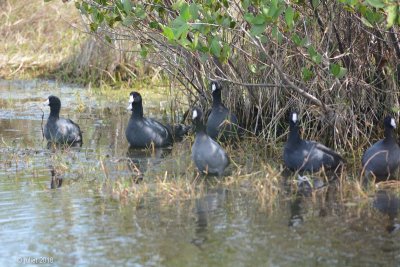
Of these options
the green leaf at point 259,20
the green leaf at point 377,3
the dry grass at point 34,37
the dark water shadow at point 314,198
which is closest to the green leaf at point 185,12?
the green leaf at point 259,20

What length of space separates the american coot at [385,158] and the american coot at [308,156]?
34cm

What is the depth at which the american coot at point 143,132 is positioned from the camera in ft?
35.0

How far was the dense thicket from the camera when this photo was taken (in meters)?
8.42

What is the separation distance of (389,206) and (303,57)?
2.02m

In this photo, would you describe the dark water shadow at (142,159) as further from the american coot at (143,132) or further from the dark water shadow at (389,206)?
the dark water shadow at (389,206)

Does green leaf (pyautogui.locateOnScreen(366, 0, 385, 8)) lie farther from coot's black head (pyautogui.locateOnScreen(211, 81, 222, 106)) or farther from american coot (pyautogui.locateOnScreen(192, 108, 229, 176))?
coot's black head (pyautogui.locateOnScreen(211, 81, 222, 106))

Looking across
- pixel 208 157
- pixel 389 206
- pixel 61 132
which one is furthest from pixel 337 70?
pixel 61 132

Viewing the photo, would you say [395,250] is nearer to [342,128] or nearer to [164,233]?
[164,233]

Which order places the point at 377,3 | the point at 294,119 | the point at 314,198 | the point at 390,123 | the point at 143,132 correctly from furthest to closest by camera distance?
1. the point at 143,132
2. the point at 294,119
3. the point at 390,123
4. the point at 314,198
5. the point at 377,3

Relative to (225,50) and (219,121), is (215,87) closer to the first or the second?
(219,121)

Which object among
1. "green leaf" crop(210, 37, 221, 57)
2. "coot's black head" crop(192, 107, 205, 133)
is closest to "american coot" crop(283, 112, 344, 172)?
"coot's black head" crop(192, 107, 205, 133)

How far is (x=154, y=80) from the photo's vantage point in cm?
1518

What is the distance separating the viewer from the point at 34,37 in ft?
60.1

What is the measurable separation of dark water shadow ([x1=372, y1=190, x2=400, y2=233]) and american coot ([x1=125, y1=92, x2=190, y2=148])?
3.43 metres
